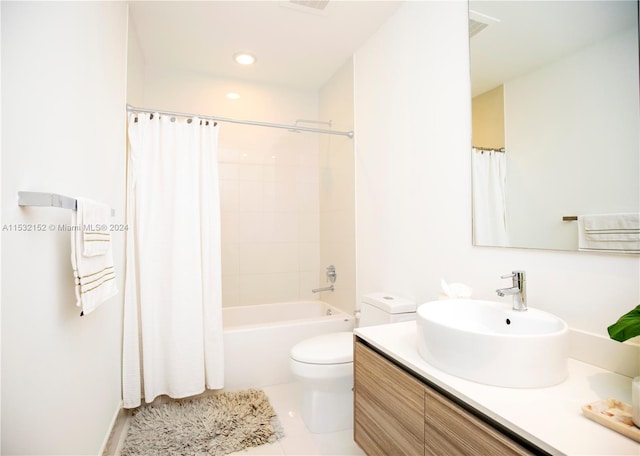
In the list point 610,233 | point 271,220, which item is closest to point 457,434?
point 610,233

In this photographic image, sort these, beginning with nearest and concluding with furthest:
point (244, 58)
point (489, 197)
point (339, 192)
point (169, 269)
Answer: point (489, 197)
point (169, 269)
point (244, 58)
point (339, 192)

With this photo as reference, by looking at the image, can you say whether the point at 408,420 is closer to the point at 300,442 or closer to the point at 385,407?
the point at 385,407

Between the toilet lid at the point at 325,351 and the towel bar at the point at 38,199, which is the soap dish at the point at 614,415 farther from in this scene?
the towel bar at the point at 38,199

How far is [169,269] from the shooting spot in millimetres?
1971

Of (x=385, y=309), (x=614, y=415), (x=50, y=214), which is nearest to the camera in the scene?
(x=614, y=415)

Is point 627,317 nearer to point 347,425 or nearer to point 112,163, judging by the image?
point 347,425

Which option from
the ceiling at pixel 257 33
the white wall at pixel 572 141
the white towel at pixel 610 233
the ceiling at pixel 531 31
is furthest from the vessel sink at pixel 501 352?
the ceiling at pixel 257 33

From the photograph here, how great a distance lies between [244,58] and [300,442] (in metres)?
2.66

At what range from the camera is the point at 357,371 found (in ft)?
4.25

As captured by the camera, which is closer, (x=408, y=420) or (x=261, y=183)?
(x=408, y=420)

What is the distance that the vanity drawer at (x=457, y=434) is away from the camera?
690mm

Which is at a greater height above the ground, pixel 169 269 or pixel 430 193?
pixel 430 193

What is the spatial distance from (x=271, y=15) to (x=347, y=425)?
251 centimetres

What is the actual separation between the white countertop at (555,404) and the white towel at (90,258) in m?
1.02
